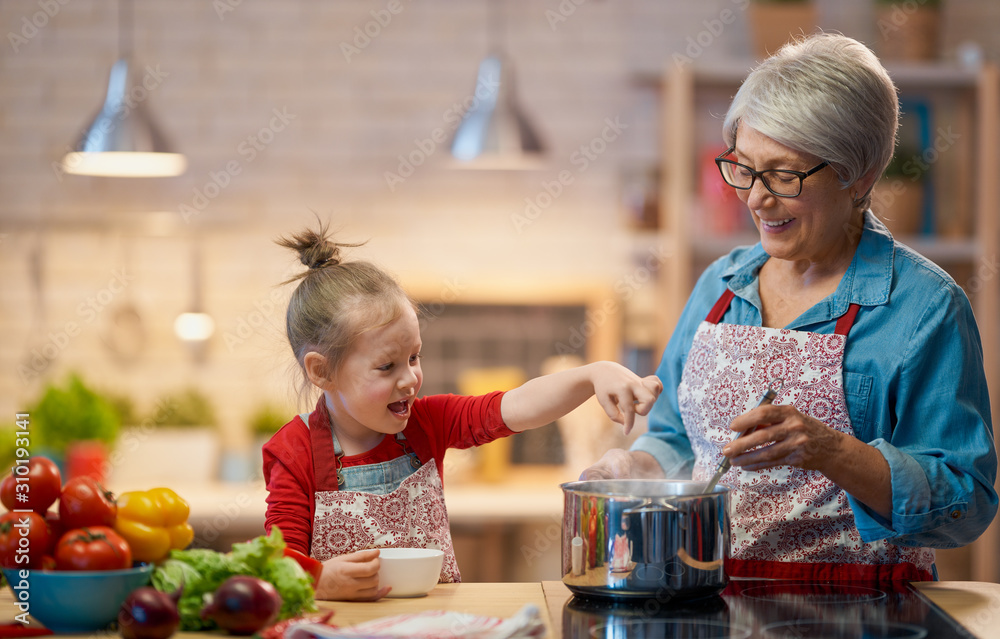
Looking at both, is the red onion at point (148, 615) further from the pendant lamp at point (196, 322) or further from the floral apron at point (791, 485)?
the pendant lamp at point (196, 322)

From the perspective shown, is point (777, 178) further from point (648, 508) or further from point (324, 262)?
point (324, 262)

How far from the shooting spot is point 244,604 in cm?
109

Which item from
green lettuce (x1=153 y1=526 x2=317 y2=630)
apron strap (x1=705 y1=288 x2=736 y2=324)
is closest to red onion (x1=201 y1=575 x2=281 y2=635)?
green lettuce (x1=153 y1=526 x2=317 y2=630)

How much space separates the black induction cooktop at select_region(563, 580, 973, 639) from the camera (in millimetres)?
1133

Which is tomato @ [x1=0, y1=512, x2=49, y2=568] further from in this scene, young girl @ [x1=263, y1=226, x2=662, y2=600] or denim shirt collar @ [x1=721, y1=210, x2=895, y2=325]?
denim shirt collar @ [x1=721, y1=210, x2=895, y2=325]

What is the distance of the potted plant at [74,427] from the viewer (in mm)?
3270

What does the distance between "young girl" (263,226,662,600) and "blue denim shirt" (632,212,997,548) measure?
356 millimetres

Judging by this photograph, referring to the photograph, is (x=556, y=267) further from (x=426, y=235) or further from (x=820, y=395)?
(x=820, y=395)

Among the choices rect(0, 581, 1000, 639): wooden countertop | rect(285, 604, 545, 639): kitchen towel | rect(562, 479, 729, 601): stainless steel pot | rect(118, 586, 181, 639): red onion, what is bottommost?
rect(0, 581, 1000, 639): wooden countertop

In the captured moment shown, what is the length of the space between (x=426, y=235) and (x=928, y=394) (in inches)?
105

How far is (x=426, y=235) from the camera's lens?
390 cm

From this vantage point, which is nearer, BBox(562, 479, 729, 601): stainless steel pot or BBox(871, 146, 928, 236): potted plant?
BBox(562, 479, 729, 601): stainless steel pot

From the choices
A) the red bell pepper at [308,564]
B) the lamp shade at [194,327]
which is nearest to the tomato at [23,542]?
the red bell pepper at [308,564]

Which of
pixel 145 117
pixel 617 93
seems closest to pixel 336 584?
pixel 145 117
